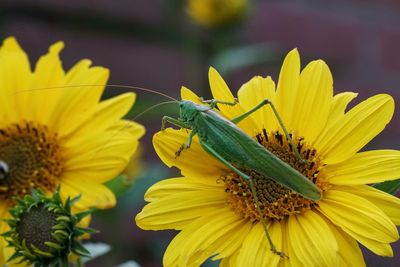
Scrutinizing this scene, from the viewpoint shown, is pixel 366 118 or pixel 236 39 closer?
pixel 366 118

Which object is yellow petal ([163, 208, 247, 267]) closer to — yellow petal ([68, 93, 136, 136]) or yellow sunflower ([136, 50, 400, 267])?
yellow sunflower ([136, 50, 400, 267])

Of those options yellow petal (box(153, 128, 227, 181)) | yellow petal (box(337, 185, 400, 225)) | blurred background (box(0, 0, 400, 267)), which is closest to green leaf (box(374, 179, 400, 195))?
yellow petal (box(337, 185, 400, 225))

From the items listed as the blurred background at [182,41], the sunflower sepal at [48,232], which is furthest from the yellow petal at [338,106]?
the blurred background at [182,41]

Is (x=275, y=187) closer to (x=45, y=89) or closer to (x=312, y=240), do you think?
(x=312, y=240)

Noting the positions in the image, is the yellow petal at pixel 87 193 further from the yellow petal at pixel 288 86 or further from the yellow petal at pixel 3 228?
the yellow petal at pixel 288 86

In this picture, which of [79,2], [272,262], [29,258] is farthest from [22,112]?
[79,2]

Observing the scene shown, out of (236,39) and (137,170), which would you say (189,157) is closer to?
(137,170)
